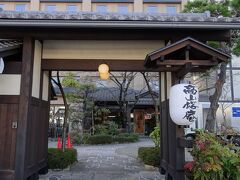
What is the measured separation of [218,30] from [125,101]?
19.8 metres

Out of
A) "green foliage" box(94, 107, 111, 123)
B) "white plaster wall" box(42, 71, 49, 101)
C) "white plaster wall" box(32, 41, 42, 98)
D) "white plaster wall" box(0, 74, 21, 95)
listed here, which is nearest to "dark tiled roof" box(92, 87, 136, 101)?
"green foliage" box(94, 107, 111, 123)

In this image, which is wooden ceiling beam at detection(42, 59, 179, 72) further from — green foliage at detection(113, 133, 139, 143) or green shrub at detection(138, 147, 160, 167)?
green foliage at detection(113, 133, 139, 143)

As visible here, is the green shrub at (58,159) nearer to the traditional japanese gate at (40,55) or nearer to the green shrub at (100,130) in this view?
the traditional japanese gate at (40,55)

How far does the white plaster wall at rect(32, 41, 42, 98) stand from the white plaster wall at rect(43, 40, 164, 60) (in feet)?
1.14

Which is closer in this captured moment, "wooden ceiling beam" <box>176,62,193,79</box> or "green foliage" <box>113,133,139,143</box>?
"wooden ceiling beam" <box>176,62,193,79</box>

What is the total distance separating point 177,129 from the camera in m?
7.16

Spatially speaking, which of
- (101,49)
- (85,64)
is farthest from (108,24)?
(85,64)

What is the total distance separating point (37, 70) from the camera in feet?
26.1

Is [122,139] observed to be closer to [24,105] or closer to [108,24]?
[24,105]

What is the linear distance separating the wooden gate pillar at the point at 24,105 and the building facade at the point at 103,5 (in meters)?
31.0

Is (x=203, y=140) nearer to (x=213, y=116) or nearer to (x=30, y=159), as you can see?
(x=30, y=159)

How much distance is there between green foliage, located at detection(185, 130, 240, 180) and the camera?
5.92m

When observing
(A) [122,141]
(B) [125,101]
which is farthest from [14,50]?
(B) [125,101]

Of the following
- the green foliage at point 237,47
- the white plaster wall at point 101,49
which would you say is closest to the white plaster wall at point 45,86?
the white plaster wall at point 101,49
